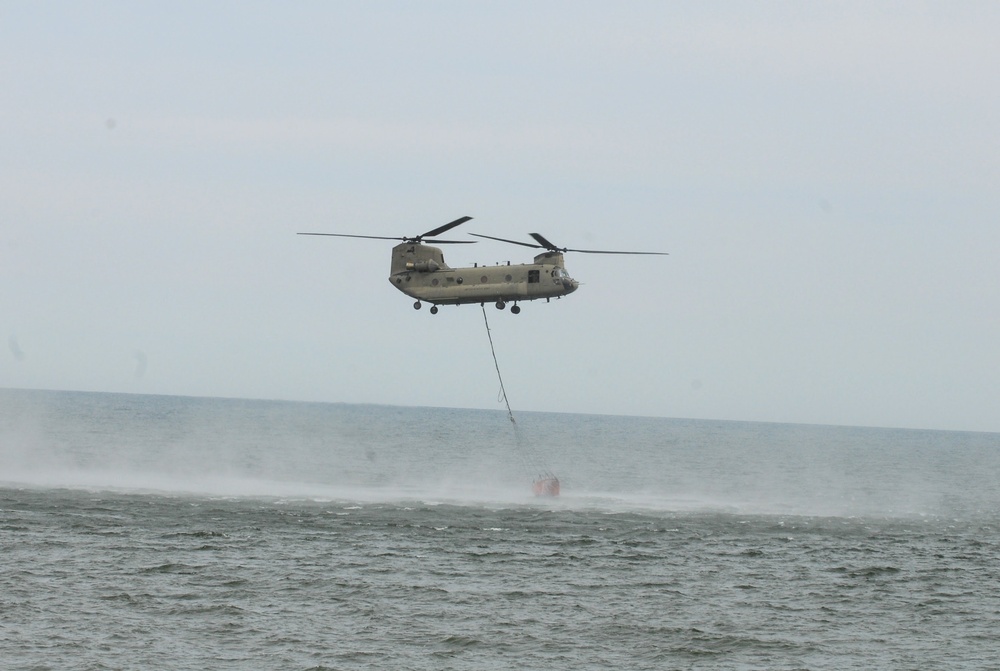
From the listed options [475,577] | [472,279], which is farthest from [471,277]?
[475,577]

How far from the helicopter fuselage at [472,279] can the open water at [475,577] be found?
11.8 meters

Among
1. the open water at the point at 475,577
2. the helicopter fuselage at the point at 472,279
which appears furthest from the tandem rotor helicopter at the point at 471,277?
the open water at the point at 475,577

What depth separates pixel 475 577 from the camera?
46.1m

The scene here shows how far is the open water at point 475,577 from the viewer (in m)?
35.1

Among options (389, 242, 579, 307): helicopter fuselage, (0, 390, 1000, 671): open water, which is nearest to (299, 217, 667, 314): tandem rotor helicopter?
(389, 242, 579, 307): helicopter fuselage

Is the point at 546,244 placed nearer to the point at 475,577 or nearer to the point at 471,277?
the point at 471,277

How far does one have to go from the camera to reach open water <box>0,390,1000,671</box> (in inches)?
1383

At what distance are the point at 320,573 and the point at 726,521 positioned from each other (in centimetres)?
3105

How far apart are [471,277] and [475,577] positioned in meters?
12.8

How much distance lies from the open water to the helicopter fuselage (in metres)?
11.8

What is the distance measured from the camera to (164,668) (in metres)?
32.1

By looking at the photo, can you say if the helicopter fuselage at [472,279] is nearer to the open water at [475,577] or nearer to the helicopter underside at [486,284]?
the helicopter underside at [486,284]

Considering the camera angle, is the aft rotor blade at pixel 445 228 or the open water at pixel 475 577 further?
the aft rotor blade at pixel 445 228

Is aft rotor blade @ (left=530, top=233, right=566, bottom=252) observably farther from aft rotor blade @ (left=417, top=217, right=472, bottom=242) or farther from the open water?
the open water
